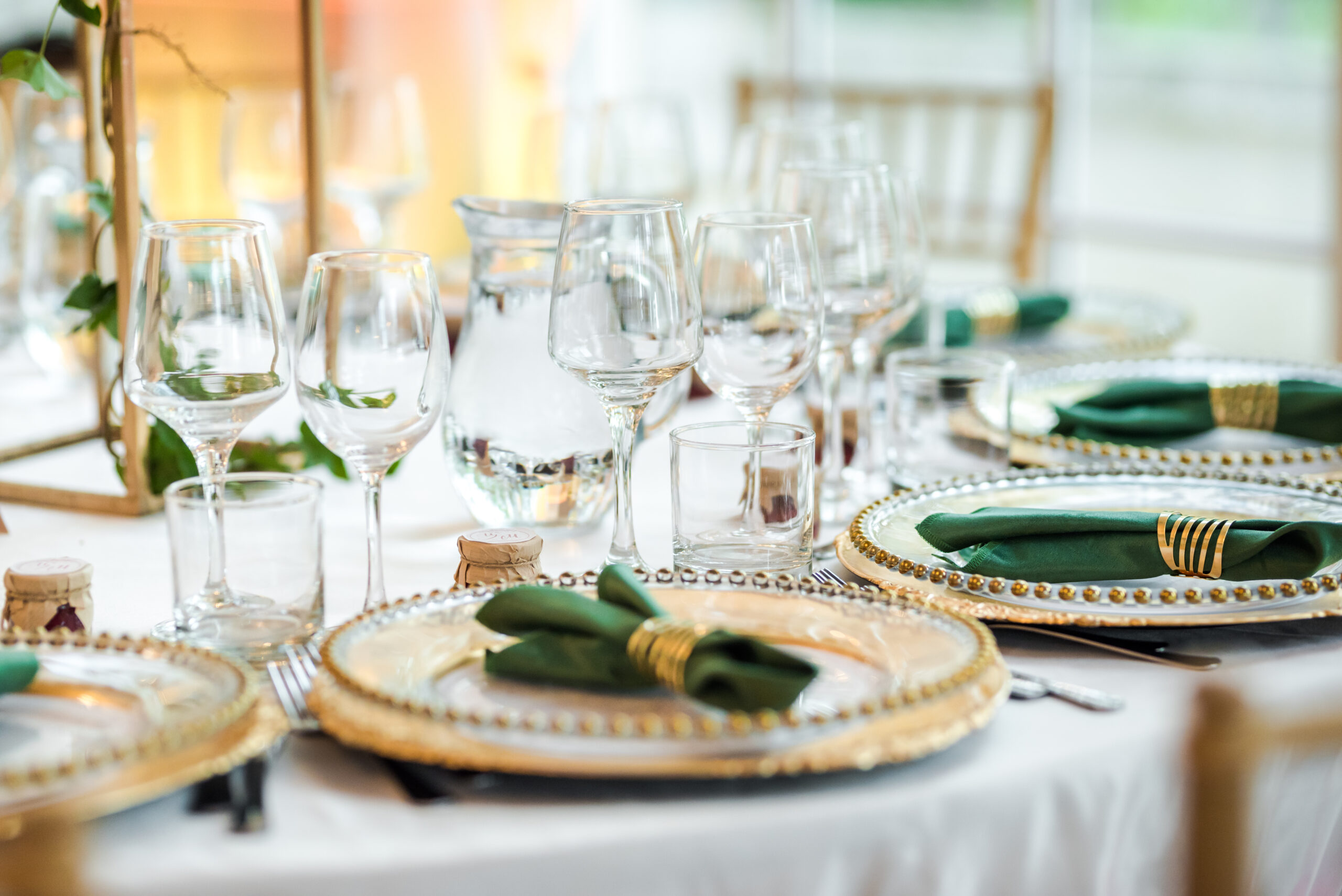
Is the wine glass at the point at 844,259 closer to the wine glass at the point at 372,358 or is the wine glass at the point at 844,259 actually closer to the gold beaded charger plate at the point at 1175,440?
the gold beaded charger plate at the point at 1175,440

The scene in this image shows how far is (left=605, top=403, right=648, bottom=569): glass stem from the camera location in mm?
925

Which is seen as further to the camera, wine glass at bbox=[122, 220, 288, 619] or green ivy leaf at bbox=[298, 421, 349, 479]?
green ivy leaf at bbox=[298, 421, 349, 479]

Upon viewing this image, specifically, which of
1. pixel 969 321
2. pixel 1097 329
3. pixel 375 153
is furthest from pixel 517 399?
pixel 375 153

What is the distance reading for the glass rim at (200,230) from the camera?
85 centimetres

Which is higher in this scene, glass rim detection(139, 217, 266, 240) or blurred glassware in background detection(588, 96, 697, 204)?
blurred glassware in background detection(588, 96, 697, 204)

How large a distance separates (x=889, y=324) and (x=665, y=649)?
65 centimetres

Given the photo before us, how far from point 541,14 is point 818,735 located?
4.12 meters

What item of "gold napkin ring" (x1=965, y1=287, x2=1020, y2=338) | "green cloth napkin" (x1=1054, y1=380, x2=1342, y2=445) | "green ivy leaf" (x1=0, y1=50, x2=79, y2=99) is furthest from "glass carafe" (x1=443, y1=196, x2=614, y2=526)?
"gold napkin ring" (x1=965, y1=287, x2=1020, y2=338)

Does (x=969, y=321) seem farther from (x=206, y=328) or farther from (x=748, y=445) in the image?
(x=206, y=328)

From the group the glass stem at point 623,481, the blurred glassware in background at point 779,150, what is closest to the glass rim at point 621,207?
the glass stem at point 623,481

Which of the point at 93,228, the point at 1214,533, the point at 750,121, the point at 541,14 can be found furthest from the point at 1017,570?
the point at 541,14

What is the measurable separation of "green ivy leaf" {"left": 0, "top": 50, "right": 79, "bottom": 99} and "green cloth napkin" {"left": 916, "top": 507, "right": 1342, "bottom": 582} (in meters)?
0.75

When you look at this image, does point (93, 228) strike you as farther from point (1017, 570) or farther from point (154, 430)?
point (1017, 570)

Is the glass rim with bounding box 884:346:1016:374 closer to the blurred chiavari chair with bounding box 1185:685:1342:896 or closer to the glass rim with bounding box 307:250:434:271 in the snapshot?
the glass rim with bounding box 307:250:434:271
